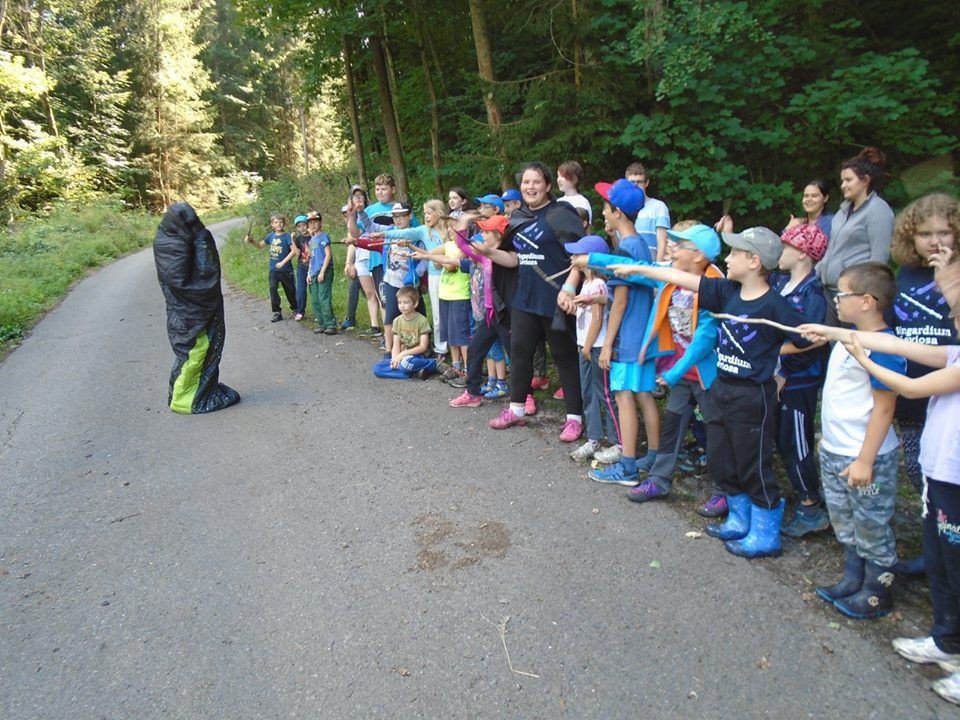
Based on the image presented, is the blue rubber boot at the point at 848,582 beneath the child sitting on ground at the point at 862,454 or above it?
beneath

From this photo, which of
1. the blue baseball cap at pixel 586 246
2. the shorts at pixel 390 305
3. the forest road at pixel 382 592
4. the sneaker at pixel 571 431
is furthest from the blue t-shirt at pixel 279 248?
the blue baseball cap at pixel 586 246

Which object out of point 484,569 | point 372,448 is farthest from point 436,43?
point 484,569

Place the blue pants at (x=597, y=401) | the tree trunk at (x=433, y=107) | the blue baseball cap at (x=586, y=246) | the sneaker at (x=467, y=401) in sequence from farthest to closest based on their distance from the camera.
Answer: the tree trunk at (x=433, y=107)
the sneaker at (x=467, y=401)
the blue pants at (x=597, y=401)
the blue baseball cap at (x=586, y=246)

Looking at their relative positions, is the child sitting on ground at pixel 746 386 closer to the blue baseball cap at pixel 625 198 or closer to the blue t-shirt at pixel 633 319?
the blue t-shirt at pixel 633 319

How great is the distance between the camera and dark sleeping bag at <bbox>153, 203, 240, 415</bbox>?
6.37m

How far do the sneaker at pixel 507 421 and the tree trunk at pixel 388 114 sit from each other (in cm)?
1059

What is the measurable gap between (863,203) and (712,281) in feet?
6.32

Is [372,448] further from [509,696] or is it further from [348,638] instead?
[509,696]

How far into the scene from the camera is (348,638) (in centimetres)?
310

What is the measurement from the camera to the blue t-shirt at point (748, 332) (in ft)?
11.1

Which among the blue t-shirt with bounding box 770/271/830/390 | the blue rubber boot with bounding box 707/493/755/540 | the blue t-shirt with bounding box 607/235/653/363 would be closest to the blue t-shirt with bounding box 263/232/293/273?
the blue t-shirt with bounding box 607/235/653/363

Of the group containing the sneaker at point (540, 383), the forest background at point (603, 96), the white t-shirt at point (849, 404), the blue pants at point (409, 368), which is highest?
the forest background at point (603, 96)

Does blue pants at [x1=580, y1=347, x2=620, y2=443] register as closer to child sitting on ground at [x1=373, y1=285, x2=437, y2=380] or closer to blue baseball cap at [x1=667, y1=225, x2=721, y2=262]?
blue baseball cap at [x1=667, y1=225, x2=721, y2=262]

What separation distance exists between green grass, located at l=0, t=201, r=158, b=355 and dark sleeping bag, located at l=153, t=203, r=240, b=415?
5.75 metres
